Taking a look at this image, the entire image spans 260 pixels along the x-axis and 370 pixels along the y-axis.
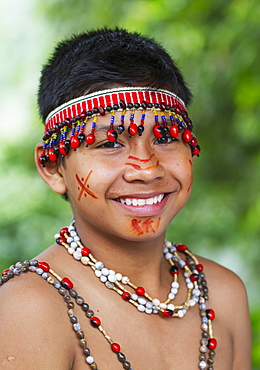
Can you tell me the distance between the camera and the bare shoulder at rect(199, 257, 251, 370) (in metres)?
2.07

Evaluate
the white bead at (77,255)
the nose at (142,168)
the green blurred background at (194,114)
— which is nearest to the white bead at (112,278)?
the white bead at (77,255)

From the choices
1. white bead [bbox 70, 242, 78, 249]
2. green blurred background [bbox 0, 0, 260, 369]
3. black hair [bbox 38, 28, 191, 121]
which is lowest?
white bead [bbox 70, 242, 78, 249]

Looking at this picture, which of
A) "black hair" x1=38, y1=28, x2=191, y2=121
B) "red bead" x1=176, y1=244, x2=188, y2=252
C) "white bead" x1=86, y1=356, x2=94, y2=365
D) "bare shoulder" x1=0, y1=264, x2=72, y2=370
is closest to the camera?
"bare shoulder" x1=0, y1=264, x2=72, y2=370

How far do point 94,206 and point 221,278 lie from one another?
743 mm

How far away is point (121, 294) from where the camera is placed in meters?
1.81

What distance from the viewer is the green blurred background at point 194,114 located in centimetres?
361

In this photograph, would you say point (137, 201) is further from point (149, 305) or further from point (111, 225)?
point (149, 305)

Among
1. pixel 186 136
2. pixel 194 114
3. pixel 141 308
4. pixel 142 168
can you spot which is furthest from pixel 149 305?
pixel 194 114

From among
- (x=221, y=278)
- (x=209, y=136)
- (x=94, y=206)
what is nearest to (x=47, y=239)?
(x=209, y=136)

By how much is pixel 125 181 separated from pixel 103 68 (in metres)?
0.38

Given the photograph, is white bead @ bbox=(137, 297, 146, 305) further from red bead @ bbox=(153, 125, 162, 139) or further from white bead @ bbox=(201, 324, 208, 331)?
red bead @ bbox=(153, 125, 162, 139)

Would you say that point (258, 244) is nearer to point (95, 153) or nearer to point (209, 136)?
point (209, 136)

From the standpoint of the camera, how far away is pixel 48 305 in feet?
5.25

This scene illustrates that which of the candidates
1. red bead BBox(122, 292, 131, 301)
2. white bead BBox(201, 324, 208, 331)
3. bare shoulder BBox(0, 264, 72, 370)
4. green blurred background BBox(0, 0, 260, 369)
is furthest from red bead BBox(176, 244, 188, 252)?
green blurred background BBox(0, 0, 260, 369)
